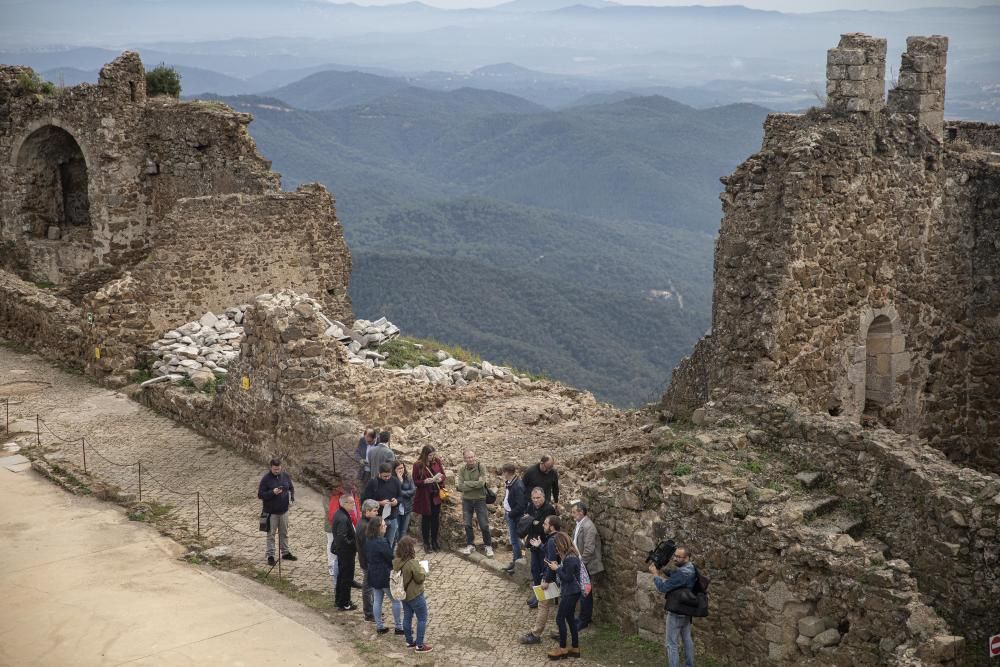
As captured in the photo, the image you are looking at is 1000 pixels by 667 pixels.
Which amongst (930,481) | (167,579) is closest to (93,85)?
(167,579)

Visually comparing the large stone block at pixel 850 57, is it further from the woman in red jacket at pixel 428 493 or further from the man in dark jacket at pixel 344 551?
the man in dark jacket at pixel 344 551

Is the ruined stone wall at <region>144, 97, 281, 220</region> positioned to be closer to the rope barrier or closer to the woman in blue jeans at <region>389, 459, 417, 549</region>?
the rope barrier

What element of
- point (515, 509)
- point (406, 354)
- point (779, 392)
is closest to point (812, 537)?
point (779, 392)

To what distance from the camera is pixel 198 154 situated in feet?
83.5

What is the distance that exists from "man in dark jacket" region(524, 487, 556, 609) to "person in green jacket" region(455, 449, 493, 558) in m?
0.91

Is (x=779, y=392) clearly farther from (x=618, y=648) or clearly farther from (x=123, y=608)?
(x=123, y=608)

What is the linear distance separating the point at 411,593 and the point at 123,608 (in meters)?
2.74

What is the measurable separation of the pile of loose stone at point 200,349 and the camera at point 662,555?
9253mm

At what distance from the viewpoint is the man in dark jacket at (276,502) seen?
13516 millimetres

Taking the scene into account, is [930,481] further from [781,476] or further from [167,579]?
[167,579]

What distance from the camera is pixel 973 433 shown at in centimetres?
1523

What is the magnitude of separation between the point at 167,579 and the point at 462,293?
56.8 metres

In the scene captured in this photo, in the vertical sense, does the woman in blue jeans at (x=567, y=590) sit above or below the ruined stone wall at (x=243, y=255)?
below

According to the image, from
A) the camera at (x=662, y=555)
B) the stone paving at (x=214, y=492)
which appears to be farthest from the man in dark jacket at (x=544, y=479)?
the camera at (x=662, y=555)
